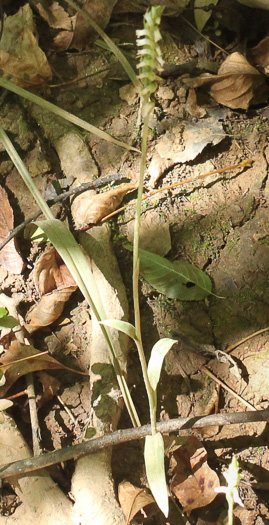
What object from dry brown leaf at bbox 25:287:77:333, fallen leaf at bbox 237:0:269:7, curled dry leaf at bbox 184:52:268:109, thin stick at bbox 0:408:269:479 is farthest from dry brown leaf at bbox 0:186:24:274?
fallen leaf at bbox 237:0:269:7

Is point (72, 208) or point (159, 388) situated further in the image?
point (72, 208)

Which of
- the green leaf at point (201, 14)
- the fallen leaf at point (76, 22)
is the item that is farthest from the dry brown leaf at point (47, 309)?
the green leaf at point (201, 14)

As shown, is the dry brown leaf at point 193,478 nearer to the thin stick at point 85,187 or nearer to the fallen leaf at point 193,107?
the thin stick at point 85,187

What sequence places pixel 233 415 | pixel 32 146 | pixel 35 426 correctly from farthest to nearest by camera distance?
pixel 32 146 < pixel 35 426 < pixel 233 415

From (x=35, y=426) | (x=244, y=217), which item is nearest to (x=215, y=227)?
(x=244, y=217)

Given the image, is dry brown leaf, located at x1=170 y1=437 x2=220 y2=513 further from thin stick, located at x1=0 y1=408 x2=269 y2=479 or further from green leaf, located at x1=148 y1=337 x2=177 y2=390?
green leaf, located at x1=148 y1=337 x2=177 y2=390

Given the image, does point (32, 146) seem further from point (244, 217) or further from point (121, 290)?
point (244, 217)
